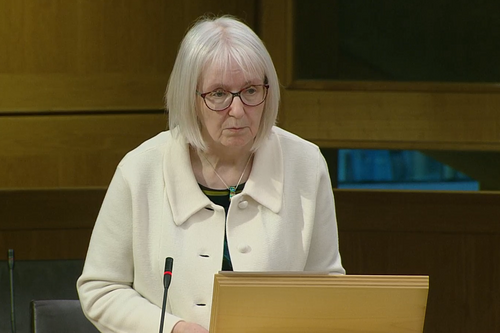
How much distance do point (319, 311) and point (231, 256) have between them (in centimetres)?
45

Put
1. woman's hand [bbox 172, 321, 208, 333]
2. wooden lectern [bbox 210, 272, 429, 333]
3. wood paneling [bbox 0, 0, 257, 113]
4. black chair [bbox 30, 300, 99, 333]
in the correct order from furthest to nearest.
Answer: wood paneling [bbox 0, 0, 257, 113], black chair [bbox 30, 300, 99, 333], woman's hand [bbox 172, 321, 208, 333], wooden lectern [bbox 210, 272, 429, 333]

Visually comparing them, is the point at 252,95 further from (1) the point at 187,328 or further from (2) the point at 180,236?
(1) the point at 187,328

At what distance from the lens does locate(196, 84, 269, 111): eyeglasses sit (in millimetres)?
2184

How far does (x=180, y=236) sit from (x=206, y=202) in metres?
0.11

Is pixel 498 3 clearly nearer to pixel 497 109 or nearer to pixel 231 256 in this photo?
pixel 497 109

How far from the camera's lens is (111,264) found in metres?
2.28

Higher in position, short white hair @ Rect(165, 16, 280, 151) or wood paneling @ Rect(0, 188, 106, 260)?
short white hair @ Rect(165, 16, 280, 151)

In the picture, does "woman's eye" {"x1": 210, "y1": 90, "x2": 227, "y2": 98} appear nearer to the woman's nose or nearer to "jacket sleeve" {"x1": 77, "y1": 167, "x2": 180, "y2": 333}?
the woman's nose

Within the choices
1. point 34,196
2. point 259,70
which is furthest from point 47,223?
point 259,70

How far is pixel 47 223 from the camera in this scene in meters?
3.90

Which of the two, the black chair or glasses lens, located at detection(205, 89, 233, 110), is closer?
glasses lens, located at detection(205, 89, 233, 110)

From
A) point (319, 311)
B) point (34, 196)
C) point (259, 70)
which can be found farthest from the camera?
point (34, 196)

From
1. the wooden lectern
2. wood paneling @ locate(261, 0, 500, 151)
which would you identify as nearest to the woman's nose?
the wooden lectern

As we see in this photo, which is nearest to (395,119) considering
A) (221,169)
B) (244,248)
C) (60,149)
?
(60,149)
